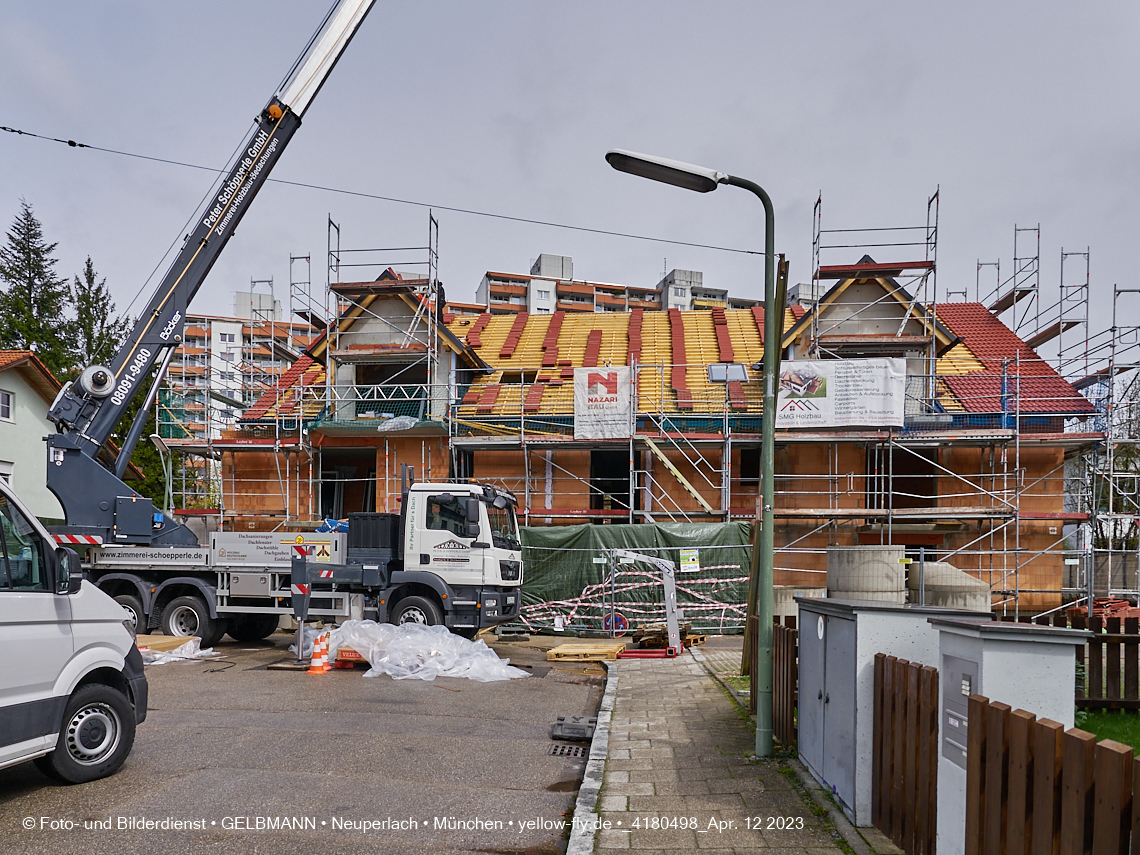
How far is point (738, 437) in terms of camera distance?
21.3 metres

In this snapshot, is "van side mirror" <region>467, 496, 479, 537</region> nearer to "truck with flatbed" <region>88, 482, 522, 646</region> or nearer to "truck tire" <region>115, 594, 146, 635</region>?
"truck with flatbed" <region>88, 482, 522, 646</region>

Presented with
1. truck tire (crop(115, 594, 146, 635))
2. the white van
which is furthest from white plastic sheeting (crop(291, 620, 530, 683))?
the white van

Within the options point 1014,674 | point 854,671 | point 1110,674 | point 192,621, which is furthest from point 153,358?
point 1014,674

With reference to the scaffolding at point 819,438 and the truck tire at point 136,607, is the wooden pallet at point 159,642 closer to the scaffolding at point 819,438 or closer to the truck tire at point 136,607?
the truck tire at point 136,607

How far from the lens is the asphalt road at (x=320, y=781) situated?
18.5ft

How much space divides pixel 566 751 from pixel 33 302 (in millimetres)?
40195

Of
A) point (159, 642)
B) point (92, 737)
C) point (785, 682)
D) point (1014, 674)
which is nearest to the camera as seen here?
point (1014, 674)

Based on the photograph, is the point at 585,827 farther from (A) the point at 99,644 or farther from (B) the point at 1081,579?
(B) the point at 1081,579

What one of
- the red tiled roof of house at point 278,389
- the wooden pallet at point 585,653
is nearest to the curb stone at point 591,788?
the wooden pallet at point 585,653

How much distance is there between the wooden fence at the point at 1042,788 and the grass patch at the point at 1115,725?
430cm

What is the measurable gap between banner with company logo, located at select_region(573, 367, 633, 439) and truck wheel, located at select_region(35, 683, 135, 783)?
594 inches

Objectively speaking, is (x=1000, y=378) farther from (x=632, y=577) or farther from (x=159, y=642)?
(x=159, y=642)

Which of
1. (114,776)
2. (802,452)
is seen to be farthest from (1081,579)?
(114,776)

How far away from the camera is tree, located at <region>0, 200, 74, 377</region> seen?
117 ft
